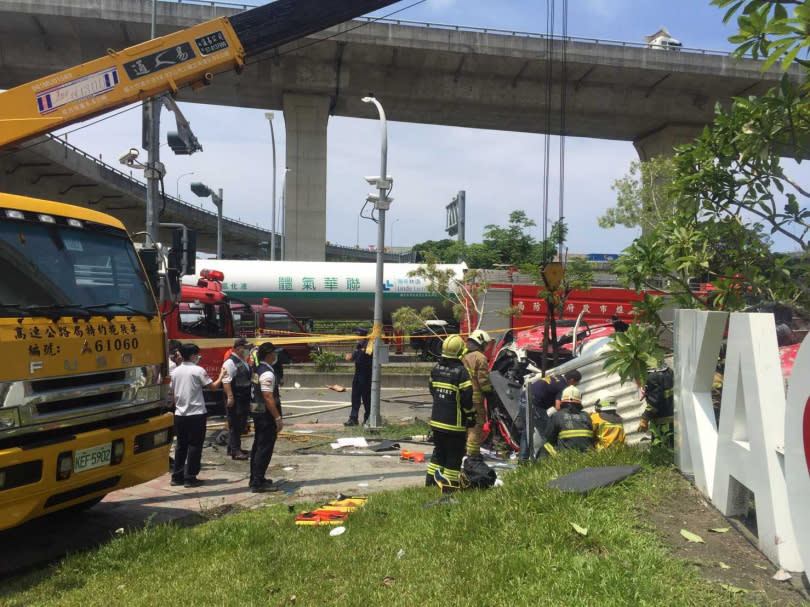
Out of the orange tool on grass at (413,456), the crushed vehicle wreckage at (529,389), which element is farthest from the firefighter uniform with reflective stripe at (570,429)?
A: the orange tool on grass at (413,456)

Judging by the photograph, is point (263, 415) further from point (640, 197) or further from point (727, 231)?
point (640, 197)

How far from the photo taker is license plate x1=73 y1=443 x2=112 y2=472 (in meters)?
5.25

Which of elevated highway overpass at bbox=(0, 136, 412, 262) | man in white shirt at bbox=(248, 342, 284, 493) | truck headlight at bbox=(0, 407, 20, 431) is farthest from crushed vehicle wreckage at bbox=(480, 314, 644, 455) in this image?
elevated highway overpass at bbox=(0, 136, 412, 262)

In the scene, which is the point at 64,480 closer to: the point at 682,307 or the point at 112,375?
the point at 112,375

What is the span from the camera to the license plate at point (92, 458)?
5254 mm

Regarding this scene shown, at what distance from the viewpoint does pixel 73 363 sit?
5285 millimetres

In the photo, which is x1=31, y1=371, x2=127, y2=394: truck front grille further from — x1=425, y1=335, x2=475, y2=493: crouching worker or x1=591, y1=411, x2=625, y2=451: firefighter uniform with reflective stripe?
x1=591, y1=411, x2=625, y2=451: firefighter uniform with reflective stripe

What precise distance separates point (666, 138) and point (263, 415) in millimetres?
30913

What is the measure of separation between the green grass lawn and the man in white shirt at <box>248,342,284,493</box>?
1638mm

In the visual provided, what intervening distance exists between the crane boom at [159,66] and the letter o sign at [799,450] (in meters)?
7.00

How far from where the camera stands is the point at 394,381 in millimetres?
18953

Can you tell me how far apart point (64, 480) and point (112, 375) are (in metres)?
0.95

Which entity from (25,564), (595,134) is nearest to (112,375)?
(25,564)

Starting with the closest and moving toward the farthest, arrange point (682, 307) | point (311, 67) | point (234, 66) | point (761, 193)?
point (761, 193) < point (682, 307) < point (234, 66) < point (311, 67)
